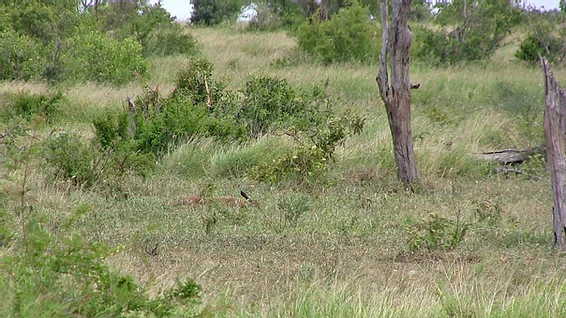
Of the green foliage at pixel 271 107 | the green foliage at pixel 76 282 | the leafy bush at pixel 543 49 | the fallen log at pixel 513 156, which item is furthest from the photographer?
the leafy bush at pixel 543 49

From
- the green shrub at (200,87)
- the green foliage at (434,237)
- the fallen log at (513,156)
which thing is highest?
the green shrub at (200,87)

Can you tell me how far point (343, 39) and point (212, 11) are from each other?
1553 centimetres

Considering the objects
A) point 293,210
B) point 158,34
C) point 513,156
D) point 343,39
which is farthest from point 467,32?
point 293,210

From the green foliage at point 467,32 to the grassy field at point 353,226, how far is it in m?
7.89

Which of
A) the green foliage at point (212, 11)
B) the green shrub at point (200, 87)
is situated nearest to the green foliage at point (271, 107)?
the green shrub at point (200, 87)

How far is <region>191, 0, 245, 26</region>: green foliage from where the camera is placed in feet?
116

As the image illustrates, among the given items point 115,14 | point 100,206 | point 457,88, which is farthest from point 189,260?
point 115,14

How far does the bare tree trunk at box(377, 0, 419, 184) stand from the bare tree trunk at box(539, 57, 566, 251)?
242cm

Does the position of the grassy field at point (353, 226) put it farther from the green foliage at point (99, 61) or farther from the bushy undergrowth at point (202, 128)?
the green foliage at point (99, 61)

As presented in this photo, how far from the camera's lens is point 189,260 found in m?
5.79

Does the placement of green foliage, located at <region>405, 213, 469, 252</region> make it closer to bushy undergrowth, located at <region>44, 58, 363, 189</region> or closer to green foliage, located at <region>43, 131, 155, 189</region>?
bushy undergrowth, located at <region>44, 58, 363, 189</region>

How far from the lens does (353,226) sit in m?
6.99

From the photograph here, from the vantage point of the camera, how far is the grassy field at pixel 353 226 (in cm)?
483

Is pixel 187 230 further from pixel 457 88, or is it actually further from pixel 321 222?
pixel 457 88
